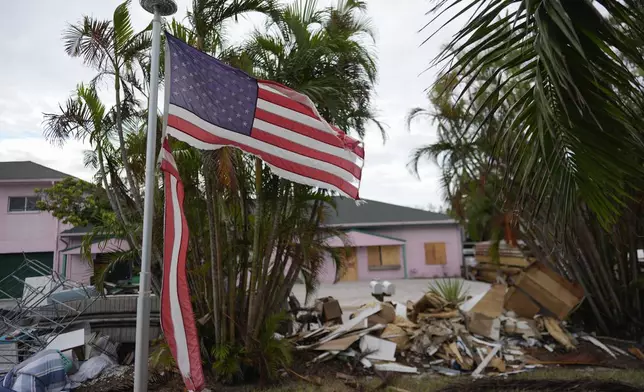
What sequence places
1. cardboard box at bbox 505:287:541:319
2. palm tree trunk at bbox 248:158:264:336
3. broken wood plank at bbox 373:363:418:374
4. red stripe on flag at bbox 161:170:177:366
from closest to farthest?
red stripe on flag at bbox 161:170:177:366
palm tree trunk at bbox 248:158:264:336
broken wood plank at bbox 373:363:418:374
cardboard box at bbox 505:287:541:319

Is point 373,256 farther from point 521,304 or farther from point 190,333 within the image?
point 190,333

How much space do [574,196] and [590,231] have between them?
8243mm

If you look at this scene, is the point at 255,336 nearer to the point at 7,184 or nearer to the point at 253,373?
the point at 253,373

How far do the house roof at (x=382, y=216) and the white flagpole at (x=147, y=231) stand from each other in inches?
913

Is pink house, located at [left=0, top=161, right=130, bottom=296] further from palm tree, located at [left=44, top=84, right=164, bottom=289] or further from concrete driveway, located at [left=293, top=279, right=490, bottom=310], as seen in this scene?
palm tree, located at [left=44, top=84, right=164, bottom=289]

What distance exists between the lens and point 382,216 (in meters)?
29.3

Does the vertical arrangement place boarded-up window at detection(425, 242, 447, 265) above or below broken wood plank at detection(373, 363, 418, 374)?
above

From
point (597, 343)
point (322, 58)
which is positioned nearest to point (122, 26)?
point (322, 58)

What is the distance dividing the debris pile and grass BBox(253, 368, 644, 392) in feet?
1.47

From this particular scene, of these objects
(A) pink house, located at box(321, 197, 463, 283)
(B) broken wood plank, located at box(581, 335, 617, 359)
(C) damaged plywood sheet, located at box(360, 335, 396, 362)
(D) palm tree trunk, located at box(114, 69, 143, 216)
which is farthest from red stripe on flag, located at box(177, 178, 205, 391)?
(A) pink house, located at box(321, 197, 463, 283)

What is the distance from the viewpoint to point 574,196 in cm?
273

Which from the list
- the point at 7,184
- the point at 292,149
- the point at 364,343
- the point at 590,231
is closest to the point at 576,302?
the point at 590,231

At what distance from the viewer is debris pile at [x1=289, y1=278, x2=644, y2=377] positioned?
8.10 meters

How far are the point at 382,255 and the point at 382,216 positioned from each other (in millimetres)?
2795
